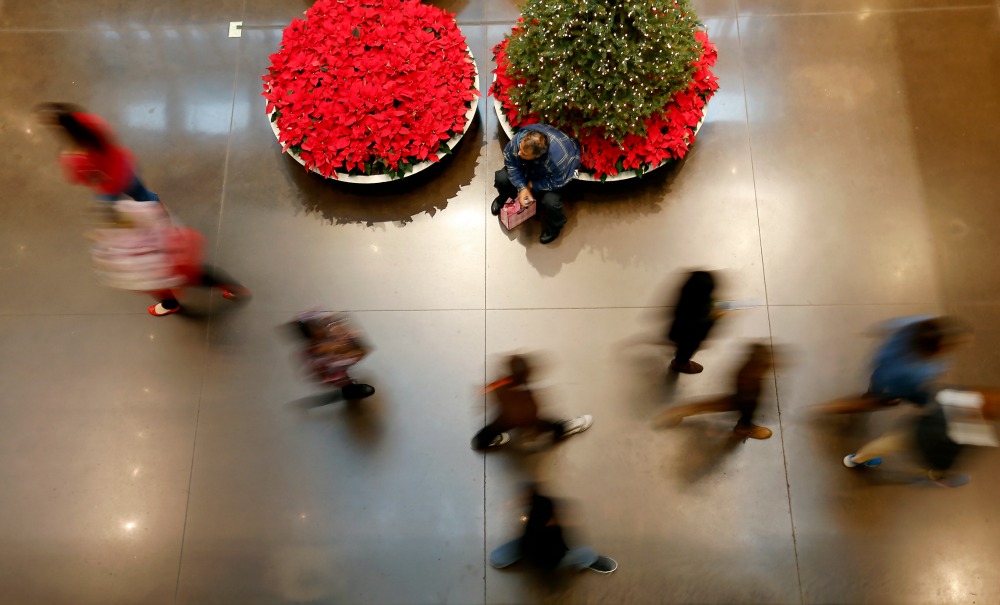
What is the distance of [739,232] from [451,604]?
3.19 metres

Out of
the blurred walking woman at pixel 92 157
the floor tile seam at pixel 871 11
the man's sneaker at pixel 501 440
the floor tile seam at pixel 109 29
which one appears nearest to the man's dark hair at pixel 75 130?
the blurred walking woman at pixel 92 157

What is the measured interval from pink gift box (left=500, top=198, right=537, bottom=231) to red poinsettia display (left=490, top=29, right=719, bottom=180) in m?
0.49

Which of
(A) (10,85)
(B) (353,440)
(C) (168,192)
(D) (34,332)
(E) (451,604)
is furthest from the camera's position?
(A) (10,85)

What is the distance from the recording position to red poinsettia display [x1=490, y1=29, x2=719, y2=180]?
435 centimetres

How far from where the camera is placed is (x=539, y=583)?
3.78m

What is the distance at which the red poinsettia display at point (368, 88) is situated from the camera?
4.30m

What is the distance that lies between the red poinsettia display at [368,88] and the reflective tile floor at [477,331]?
0.36 metres

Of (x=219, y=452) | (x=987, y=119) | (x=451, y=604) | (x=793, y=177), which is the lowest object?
(x=451, y=604)

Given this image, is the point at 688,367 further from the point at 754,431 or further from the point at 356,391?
the point at 356,391

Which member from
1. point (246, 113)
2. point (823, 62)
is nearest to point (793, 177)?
point (823, 62)

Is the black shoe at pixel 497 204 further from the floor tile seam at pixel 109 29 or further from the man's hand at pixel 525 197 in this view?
the floor tile seam at pixel 109 29

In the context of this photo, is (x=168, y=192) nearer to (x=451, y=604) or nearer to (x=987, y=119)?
(x=451, y=604)

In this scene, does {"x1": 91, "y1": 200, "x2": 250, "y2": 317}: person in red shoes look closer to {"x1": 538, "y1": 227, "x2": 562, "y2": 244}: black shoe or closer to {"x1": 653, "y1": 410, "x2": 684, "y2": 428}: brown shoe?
{"x1": 538, "y1": 227, "x2": 562, "y2": 244}: black shoe

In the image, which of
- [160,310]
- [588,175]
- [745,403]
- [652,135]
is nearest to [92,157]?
[160,310]
